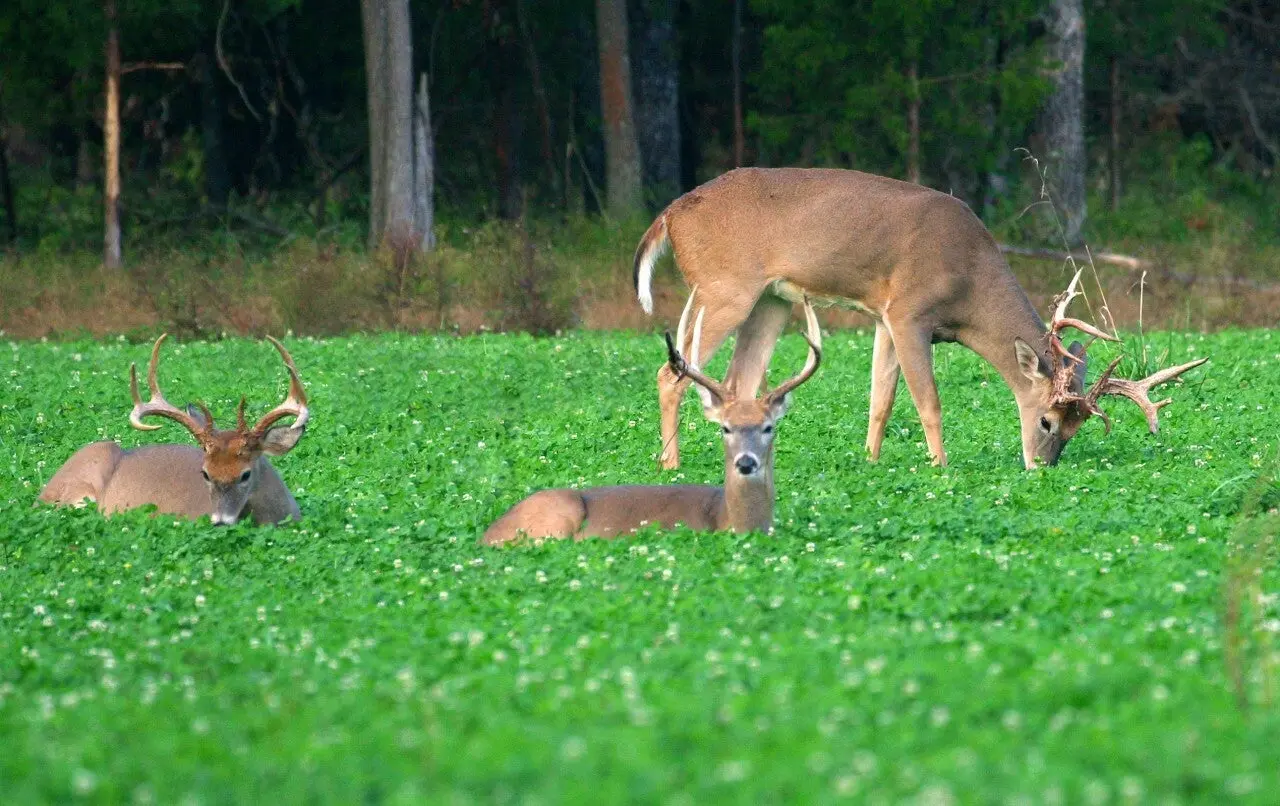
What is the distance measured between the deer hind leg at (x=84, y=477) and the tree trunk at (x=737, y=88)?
1568 cm

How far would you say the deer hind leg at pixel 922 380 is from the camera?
11.7 m

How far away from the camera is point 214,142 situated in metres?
27.7

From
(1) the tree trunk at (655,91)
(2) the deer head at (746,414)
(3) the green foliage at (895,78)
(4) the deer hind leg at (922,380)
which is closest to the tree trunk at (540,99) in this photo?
(1) the tree trunk at (655,91)

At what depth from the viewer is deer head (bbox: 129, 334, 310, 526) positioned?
9828mm

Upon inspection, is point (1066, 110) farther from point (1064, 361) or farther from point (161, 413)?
point (161, 413)

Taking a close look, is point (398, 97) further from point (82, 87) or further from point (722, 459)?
point (722, 459)

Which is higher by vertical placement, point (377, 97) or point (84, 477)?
point (377, 97)

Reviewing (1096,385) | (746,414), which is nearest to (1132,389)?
(1096,385)

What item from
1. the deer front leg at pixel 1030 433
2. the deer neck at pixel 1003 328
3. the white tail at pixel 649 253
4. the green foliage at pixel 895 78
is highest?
the green foliage at pixel 895 78

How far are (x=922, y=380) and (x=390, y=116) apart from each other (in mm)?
11964

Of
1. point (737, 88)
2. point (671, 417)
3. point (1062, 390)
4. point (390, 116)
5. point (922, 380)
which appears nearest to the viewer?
point (1062, 390)

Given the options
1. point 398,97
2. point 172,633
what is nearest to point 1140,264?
point 398,97

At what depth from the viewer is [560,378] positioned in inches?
605

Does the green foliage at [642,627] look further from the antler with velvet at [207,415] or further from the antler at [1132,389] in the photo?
the antler with velvet at [207,415]
